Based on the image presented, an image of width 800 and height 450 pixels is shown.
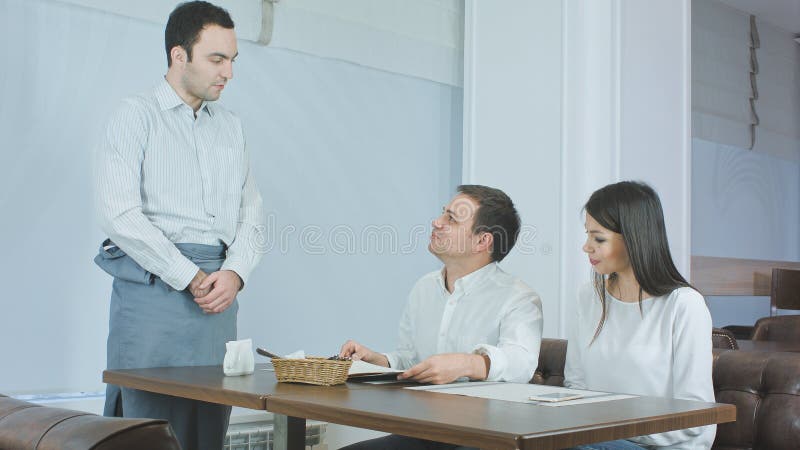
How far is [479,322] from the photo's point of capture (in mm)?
2330

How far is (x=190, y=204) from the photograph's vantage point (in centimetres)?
250

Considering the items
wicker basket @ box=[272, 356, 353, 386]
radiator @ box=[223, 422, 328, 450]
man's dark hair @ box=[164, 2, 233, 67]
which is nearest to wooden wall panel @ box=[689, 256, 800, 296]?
radiator @ box=[223, 422, 328, 450]

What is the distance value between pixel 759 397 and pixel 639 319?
1.02 ft

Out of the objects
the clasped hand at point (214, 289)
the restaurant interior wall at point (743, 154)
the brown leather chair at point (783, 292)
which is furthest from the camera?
the restaurant interior wall at point (743, 154)

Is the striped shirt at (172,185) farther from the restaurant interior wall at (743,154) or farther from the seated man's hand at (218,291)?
the restaurant interior wall at (743,154)

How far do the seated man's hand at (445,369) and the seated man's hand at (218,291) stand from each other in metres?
0.65

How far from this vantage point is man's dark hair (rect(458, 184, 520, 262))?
7.99ft

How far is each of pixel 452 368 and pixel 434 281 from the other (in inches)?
21.3

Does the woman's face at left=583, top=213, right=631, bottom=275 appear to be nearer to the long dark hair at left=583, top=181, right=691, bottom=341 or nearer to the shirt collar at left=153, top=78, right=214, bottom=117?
the long dark hair at left=583, top=181, right=691, bottom=341

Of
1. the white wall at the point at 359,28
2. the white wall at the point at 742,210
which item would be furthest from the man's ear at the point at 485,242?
the white wall at the point at 742,210

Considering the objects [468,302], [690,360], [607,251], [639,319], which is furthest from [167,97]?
[690,360]

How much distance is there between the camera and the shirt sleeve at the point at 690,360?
1.94 metres

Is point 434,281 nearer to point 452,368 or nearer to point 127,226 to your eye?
point 452,368

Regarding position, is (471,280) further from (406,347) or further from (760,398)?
(760,398)
